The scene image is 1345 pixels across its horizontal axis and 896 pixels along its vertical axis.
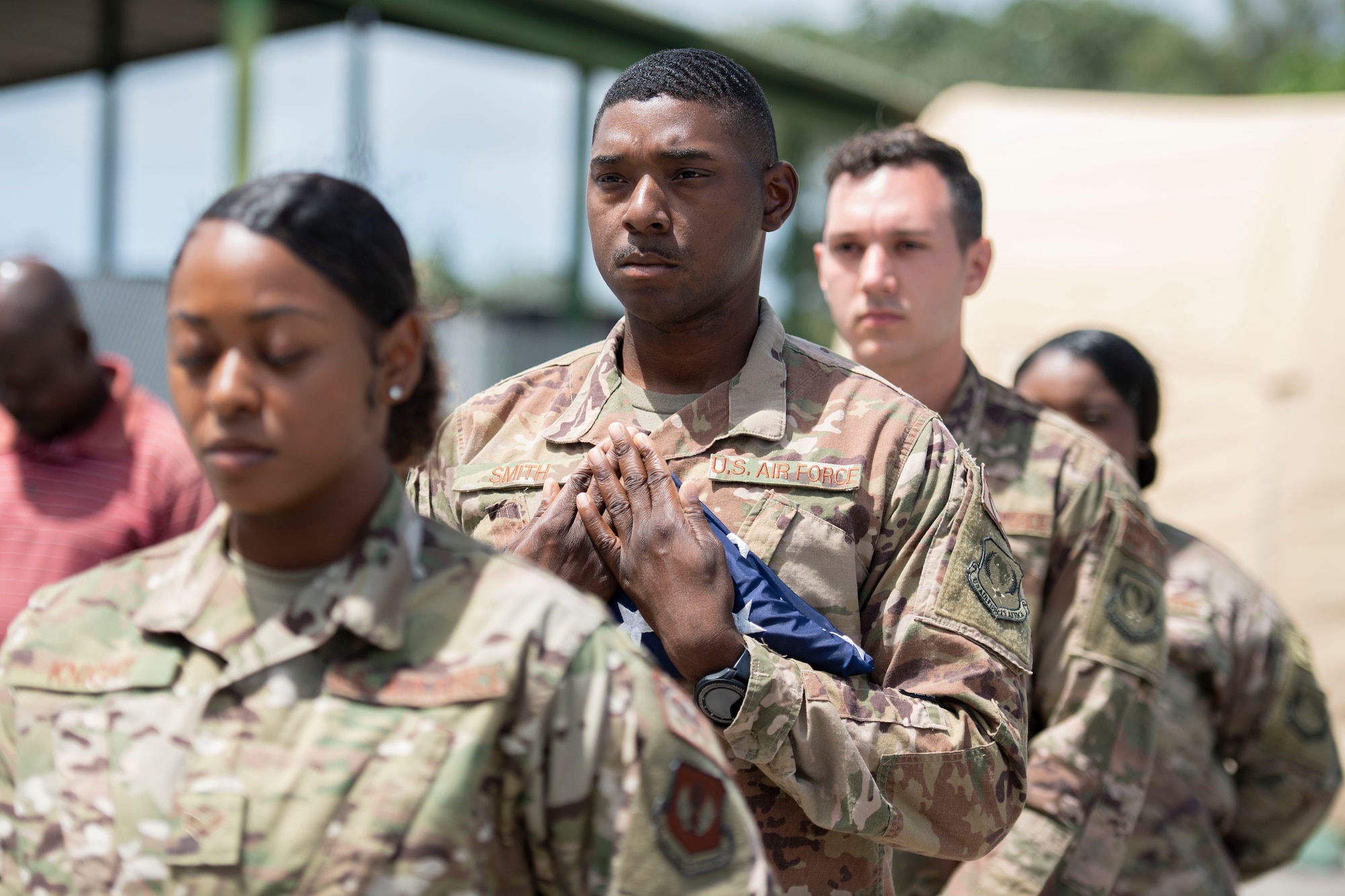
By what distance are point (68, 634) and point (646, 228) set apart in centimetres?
103

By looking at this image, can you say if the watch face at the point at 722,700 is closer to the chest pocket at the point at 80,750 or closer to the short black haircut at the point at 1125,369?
the chest pocket at the point at 80,750

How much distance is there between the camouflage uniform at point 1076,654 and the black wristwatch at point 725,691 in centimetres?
115

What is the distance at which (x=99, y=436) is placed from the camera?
3.62m

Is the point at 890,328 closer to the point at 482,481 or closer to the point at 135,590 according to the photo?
the point at 482,481

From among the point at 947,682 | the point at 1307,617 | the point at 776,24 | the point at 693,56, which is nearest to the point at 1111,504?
the point at 947,682

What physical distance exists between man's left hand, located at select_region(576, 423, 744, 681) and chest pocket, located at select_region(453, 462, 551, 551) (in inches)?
7.7

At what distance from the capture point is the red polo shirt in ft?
11.3

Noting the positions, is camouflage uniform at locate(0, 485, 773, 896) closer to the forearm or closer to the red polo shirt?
the forearm

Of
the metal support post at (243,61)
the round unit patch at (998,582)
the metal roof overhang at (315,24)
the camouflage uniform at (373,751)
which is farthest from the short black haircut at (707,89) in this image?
the metal roof overhang at (315,24)

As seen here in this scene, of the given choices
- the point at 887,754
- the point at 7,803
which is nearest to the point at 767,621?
the point at 887,754

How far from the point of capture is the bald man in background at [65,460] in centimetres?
347

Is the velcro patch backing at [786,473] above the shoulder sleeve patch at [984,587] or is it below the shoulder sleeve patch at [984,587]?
above

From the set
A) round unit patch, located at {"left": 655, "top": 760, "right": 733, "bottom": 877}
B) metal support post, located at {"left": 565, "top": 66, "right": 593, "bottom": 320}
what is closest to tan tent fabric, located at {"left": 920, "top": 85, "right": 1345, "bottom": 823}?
metal support post, located at {"left": 565, "top": 66, "right": 593, "bottom": 320}

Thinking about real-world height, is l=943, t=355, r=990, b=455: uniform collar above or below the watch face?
above
